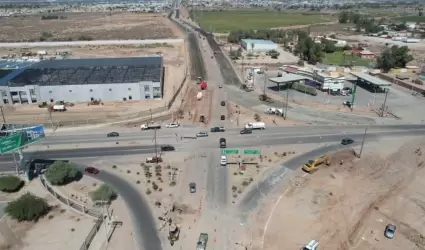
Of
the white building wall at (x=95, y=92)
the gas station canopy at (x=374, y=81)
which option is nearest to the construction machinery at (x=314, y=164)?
the gas station canopy at (x=374, y=81)

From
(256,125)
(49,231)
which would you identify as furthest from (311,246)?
(256,125)

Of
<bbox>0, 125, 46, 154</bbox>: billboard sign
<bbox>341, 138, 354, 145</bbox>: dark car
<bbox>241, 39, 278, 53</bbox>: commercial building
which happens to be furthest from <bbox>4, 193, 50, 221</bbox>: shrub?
<bbox>241, 39, 278, 53</bbox>: commercial building

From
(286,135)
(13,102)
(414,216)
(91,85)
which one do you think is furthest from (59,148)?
(414,216)

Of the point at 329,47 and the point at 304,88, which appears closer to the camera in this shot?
the point at 304,88

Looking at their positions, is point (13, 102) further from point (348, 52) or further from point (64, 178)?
point (348, 52)

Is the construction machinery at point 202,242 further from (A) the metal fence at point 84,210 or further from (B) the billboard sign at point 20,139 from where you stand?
(B) the billboard sign at point 20,139

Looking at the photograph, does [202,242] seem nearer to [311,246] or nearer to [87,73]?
[311,246]
